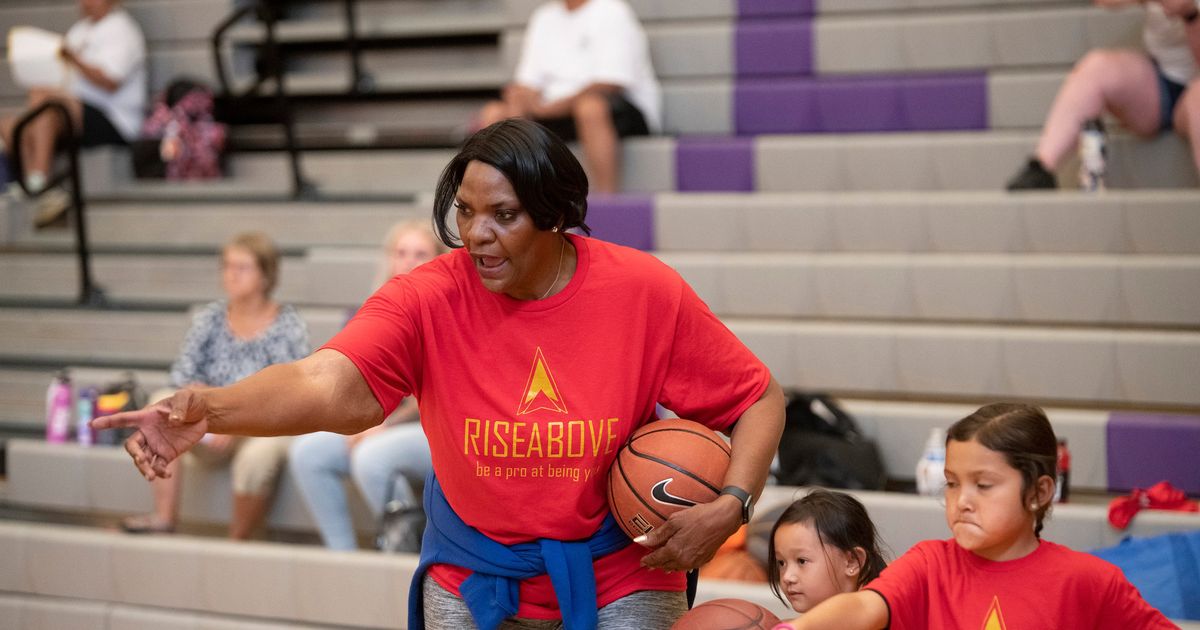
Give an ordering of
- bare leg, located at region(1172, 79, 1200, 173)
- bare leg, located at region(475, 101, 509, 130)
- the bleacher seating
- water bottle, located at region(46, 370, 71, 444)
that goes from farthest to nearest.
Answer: bare leg, located at region(475, 101, 509, 130) < water bottle, located at region(46, 370, 71, 444) < bare leg, located at region(1172, 79, 1200, 173) < the bleacher seating

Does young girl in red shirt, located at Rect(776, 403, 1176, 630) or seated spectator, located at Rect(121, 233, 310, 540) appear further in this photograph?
seated spectator, located at Rect(121, 233, 310, 540)

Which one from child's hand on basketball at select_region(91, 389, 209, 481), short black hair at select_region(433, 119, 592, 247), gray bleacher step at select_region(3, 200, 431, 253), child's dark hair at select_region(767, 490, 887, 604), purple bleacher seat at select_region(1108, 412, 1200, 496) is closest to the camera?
child's hand on basketball at select_region(91, 389, 209, 481)

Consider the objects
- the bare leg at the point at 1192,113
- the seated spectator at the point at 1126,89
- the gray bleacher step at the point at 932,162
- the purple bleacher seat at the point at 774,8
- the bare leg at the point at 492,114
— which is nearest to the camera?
the bare leg at the point at 1192,113

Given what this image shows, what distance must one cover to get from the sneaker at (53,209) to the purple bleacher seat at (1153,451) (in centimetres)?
460

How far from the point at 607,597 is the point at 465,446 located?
34 centimetres

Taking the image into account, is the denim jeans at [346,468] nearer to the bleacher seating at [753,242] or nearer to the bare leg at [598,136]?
the bleacher seating at [753,242]

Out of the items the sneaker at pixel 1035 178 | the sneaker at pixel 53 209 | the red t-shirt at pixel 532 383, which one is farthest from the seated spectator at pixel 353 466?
the sneaker at pixel 53 209

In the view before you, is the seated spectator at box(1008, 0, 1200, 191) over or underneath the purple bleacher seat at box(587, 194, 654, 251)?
over

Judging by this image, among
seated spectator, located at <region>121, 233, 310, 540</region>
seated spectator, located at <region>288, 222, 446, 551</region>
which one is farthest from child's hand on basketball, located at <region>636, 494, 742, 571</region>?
seated spectator, located at <region>121, 233, 310, 540</region>

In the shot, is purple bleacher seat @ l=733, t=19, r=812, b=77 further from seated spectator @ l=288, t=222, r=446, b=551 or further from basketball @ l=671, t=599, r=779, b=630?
basketball @ l=671, t=599, r=779, b=630

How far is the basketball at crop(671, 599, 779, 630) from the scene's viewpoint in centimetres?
211

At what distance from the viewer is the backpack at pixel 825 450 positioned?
12.4ft

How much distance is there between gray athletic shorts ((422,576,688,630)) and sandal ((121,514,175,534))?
2281 millimetres

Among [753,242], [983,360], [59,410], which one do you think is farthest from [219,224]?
[983,360]
